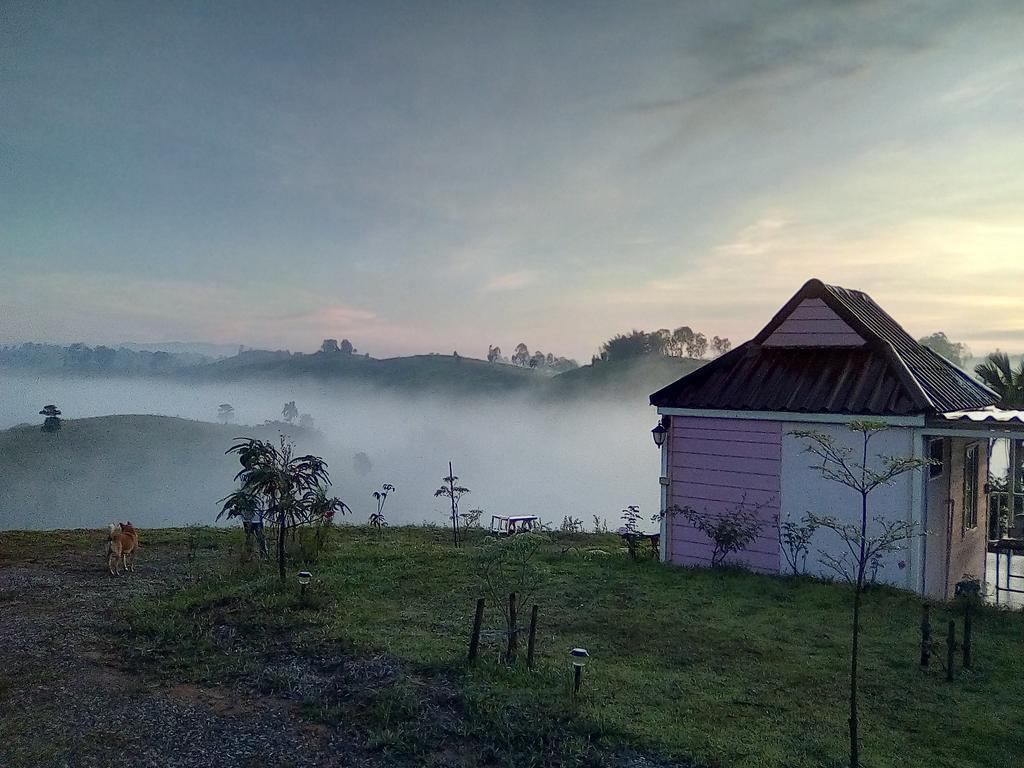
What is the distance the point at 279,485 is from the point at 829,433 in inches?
367

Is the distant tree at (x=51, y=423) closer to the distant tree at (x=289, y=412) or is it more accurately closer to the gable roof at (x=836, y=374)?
the distant tree at (x=289, y=412)

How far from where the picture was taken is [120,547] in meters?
11.9

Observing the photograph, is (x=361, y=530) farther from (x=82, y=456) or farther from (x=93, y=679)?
(x=82, y=456)

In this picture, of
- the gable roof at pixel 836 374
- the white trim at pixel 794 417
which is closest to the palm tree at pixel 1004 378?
the gable roof at pixel 836 374

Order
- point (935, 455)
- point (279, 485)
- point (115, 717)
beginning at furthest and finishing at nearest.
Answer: point (935, 455)
point (279, 485)
point (115, 717)

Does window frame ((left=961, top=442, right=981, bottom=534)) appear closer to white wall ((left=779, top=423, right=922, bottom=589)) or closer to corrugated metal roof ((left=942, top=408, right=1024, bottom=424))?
corrugated metal roof ((left=942, top=408, right=1024, bottom=424))

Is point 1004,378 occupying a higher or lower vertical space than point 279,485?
higher

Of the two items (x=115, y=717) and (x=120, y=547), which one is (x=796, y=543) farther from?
(x=120, y=547)

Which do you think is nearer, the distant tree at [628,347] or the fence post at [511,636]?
the fence post at [511,636]

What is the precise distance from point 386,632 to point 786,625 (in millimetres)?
5537

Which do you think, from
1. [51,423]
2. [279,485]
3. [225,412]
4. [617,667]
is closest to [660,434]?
[617,667]

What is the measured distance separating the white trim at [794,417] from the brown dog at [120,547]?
34.5 feet

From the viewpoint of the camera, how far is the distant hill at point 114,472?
6353 centimetres

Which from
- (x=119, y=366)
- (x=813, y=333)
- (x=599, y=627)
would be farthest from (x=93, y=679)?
(x=119, y=366)
